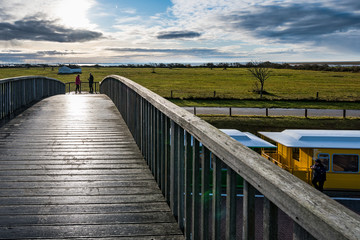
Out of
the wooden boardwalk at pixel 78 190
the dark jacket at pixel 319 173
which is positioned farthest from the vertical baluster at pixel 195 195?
the dark jacket at pixel 319 173

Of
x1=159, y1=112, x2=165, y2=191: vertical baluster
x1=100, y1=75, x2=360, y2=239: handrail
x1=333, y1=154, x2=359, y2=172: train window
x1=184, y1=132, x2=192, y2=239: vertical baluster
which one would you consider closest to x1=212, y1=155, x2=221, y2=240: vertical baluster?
x1=100, y1=75, x2=360, y2=239: handrail

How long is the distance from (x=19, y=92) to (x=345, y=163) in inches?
483

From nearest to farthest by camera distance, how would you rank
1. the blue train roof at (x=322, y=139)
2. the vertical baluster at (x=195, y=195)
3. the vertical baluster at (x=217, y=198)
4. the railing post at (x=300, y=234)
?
the railing post at (x=300, y=234), the vertical baluster at (x=217, y=198), the vertical baluster at (x=195, y=195), the blue train roof at (x=322, y=139)

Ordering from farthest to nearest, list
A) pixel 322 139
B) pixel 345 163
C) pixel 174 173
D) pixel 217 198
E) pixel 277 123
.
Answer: pixel 277 123 < pixel 345 163 < pixel 322 139 < pixel 174 173 < pixel 217 198

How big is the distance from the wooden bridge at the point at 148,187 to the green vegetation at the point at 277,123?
18.3 meters

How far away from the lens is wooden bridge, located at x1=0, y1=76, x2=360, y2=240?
1535mm

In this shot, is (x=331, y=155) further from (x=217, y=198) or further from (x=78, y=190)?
(x=217, y=198)

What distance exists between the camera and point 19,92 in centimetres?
1230

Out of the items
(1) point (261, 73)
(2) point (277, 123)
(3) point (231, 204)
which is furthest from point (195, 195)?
(1) point (261, 73)

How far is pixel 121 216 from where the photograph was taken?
11.4 ft

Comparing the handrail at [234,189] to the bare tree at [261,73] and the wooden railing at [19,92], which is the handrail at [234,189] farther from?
the bare tree at [261,73]

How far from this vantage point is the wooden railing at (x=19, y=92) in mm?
9881

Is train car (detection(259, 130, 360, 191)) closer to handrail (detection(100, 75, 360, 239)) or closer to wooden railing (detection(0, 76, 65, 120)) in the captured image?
wooden railing (detection(0, 76, 65, 120))

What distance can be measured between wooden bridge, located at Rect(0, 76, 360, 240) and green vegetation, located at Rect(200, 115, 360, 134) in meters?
18.3
